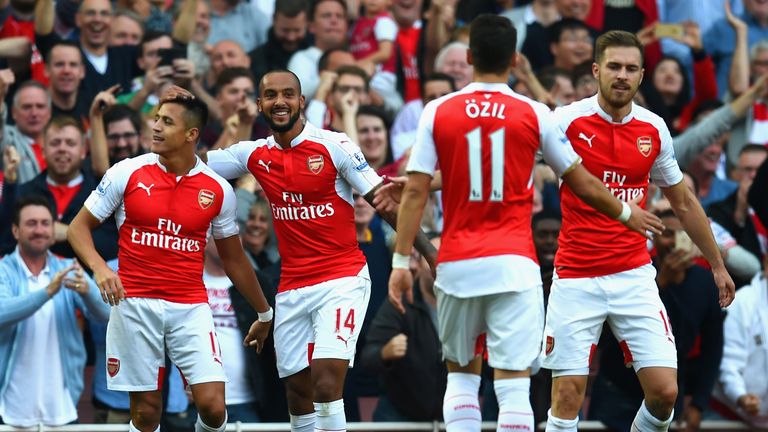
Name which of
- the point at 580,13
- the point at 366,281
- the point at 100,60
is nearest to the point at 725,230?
the point at 580,13

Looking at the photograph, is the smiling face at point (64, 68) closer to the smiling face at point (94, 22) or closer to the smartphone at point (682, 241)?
the smiling face at point (94, 22)

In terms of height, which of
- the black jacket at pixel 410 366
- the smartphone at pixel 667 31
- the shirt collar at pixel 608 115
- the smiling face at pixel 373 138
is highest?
the smartphone at pixel 667 31

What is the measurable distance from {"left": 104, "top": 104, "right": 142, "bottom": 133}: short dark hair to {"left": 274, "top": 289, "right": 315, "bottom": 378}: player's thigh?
11.0ft

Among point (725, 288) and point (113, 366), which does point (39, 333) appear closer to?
point (113, 366)

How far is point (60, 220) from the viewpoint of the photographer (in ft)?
41.1

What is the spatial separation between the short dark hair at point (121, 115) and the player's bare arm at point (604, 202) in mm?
5410

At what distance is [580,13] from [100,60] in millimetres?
5464

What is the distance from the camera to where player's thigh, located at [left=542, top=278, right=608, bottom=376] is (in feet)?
31.7

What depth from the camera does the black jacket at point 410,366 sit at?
1176 centimetres

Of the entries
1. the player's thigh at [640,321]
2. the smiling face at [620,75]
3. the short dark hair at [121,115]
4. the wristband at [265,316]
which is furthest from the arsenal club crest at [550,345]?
the short dark hair at [121,115]

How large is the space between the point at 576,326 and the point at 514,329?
122cm

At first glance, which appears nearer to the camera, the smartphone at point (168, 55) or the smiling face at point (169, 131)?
the smiling face at point (169, 131)

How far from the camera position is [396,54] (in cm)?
1602

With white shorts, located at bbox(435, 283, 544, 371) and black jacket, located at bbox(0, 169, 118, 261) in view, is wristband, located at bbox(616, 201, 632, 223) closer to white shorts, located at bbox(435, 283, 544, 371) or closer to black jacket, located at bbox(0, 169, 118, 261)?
white shorts, located at bbox(435, 283, 544, 371)
